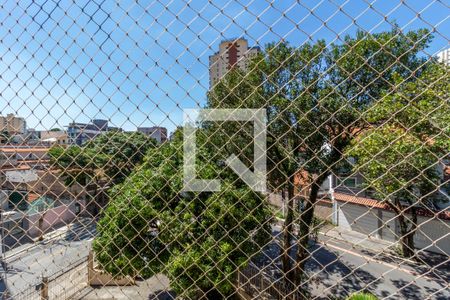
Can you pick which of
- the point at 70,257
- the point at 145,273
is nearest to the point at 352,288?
the point at 145,273

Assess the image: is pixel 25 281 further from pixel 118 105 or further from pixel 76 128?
pixel 118 105

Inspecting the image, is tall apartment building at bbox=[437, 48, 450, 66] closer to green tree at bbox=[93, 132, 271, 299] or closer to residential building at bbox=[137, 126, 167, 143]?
residential building at bbox=[137, 126, 167, 143]

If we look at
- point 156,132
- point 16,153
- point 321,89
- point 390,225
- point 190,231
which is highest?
point 321,89

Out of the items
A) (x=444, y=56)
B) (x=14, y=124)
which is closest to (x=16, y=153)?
(x=14, y=124)

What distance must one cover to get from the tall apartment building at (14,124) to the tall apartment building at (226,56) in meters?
1.37

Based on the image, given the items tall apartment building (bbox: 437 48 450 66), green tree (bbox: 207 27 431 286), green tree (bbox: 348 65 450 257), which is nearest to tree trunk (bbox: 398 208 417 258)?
green tree (bbox: 348 65 450 257)

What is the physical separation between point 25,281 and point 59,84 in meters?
9.21

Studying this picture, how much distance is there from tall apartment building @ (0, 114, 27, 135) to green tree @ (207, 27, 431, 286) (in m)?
1.28

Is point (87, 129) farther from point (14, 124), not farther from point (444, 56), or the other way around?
point (444, 56)

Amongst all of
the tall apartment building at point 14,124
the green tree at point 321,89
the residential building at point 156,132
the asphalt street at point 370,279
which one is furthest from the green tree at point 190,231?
the residential building at point 156,132

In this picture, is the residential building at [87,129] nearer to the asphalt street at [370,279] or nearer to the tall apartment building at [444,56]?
the tall apartment building at [444,56]

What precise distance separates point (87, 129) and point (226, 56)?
925 millimetres

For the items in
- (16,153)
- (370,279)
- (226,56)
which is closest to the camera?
(226,56)

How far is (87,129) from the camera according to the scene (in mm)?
1733
